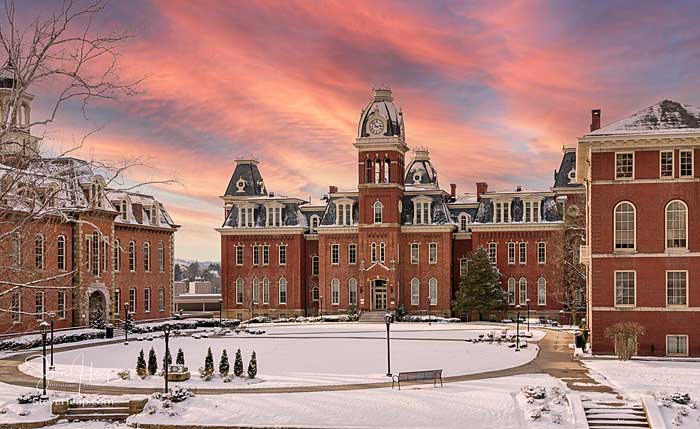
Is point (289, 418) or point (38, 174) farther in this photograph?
point (289, 418)

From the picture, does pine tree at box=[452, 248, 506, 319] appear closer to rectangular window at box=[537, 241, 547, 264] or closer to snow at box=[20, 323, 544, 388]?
rectangular window at box=[537, 241, 547, 264]

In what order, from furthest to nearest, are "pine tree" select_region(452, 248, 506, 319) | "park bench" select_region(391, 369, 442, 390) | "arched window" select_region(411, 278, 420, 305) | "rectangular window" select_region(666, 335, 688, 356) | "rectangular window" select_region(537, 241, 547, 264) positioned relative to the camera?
"arched window" select_region(411, 278, 420, 305), "rectangular window" select_region(537, 241, 547, 264), "pine tree" select_region(452, 248, 506, 319), "rectangular window" select_region(666, 335, 688, 356), "park bench" select_region(391, 369, 442, 390)

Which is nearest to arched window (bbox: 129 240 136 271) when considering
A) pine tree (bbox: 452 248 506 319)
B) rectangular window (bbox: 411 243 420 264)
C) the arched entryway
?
the arched entryway

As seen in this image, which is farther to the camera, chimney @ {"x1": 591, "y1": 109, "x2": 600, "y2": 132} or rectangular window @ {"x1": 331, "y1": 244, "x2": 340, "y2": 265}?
rectangular window @ {"x1": 331, "y1": 244, "x2": 340, "y2": 265}

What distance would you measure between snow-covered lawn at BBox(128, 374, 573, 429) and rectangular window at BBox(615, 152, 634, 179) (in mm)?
12827

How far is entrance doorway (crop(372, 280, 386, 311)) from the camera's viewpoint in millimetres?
65562

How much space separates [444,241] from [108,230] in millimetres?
27168

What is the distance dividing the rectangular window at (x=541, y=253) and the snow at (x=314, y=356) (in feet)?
47.4

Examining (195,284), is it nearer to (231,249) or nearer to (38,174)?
(231,249)

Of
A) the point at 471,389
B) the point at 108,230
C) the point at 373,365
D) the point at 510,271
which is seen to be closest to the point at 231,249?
the point at 108,230

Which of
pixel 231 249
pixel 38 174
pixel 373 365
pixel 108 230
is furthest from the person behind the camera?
pixel 231 249

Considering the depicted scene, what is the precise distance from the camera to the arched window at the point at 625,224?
114ft

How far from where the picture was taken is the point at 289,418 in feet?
76.6

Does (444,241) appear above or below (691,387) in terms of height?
above
